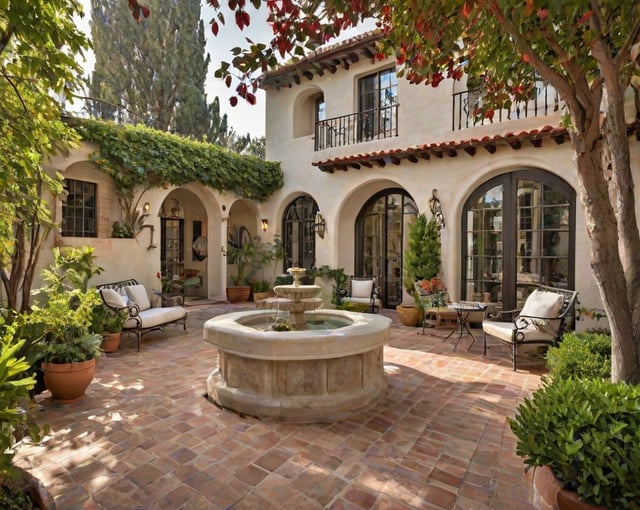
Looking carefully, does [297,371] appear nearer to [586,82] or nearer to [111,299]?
[586,82]

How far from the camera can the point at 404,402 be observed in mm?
Answer: 4020

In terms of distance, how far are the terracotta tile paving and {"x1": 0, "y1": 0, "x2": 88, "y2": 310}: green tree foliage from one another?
1.89 m

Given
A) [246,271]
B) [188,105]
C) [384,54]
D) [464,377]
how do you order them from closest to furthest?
[384,54]
[464,377]
[246,271]
[188,105]

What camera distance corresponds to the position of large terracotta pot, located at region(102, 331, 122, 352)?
5898mm

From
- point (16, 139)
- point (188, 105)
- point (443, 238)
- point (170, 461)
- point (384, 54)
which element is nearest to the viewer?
point (170, 461)

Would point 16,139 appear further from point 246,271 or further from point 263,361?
point 246,271

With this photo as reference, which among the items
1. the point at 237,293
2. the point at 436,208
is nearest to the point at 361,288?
the point at 436,208

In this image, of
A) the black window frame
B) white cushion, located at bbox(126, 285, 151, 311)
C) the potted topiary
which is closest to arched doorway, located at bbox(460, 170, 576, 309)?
the potted topiary

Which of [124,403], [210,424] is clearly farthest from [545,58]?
[124,403]

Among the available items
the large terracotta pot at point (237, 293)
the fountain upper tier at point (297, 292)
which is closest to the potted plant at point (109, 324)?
the fountain upper tier at point (297, 292)

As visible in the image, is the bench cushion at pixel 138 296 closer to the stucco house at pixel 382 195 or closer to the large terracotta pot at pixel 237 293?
the stucco house at pixel 382 195

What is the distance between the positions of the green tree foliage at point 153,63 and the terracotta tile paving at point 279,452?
16096mm

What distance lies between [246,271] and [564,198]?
874 centimetres

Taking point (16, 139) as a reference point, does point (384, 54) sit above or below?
above
